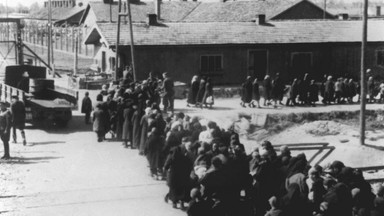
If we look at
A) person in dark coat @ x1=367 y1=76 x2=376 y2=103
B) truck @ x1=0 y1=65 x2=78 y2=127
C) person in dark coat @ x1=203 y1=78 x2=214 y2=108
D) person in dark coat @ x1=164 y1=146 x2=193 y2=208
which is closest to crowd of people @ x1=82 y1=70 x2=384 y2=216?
person in dark coat @ x1=164 y1=146 x2=193 y2=208

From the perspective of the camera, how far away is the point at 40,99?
2380 centimetres

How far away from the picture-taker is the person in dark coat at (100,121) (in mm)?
19812

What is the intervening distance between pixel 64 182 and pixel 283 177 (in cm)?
594

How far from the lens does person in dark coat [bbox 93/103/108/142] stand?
780 inches

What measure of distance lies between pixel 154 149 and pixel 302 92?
15.5m

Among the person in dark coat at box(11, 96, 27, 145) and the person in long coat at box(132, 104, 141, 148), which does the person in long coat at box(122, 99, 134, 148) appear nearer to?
the person in long coat at box(132, 104, 141, 148)

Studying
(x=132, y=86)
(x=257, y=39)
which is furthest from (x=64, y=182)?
(x=257, y=39)

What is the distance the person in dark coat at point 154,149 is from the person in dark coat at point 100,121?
4.71m

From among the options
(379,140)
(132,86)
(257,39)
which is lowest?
(379,140)

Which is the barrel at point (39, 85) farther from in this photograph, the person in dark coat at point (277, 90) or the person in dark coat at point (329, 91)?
the person in dark coat at point (329, 91)

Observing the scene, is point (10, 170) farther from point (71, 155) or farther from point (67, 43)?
point (67, 43)

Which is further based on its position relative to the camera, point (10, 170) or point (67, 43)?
point (67, 43)

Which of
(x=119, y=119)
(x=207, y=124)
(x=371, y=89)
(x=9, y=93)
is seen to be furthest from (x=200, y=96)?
(x=207, y=124)

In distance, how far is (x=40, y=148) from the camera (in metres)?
19.0
